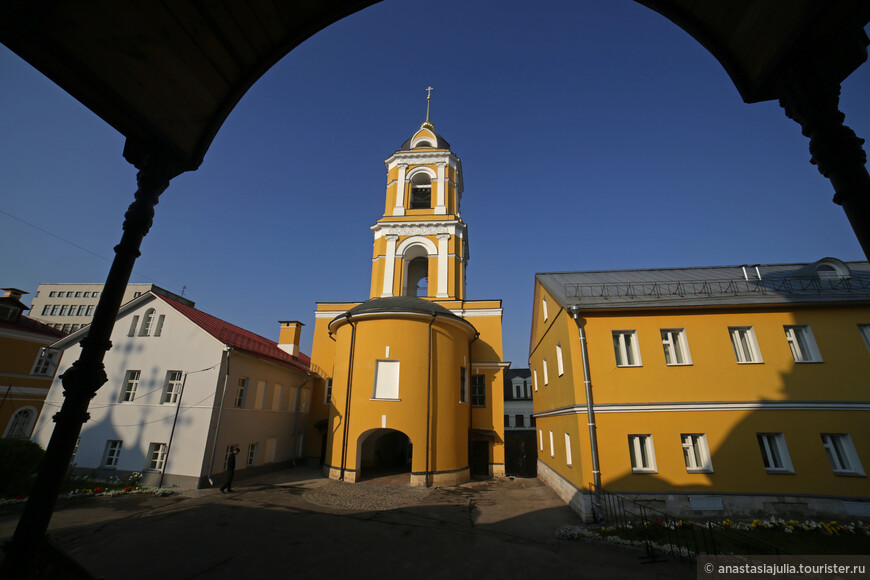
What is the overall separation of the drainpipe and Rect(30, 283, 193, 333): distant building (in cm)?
7229

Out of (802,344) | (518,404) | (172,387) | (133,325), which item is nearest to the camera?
(802,344)

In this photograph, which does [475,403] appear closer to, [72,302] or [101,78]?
[101,78]

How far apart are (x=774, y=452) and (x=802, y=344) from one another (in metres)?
3.83

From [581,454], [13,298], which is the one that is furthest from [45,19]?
[13,298]

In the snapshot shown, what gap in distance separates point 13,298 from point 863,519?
128 ft

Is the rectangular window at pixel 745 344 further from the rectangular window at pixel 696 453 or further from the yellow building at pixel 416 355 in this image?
the yellow building at pixel 416 355

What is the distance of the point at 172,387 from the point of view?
50.5 feet

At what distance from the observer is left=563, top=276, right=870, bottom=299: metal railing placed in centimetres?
1288

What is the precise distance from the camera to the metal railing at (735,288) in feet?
42.2

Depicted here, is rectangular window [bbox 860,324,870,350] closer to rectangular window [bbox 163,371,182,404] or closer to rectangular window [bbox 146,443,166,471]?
rectangular window [bbox 163,371,182,404]

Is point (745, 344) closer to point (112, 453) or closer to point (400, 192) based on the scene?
point (400, 192)

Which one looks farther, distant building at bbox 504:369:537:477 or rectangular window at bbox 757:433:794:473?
distant building at bbox 504:369:537:477

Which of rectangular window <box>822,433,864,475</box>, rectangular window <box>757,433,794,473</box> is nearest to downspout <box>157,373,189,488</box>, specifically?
rectangular window <box>757,433,794,473</box>

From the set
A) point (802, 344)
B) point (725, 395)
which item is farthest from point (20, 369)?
point (802, 344)
